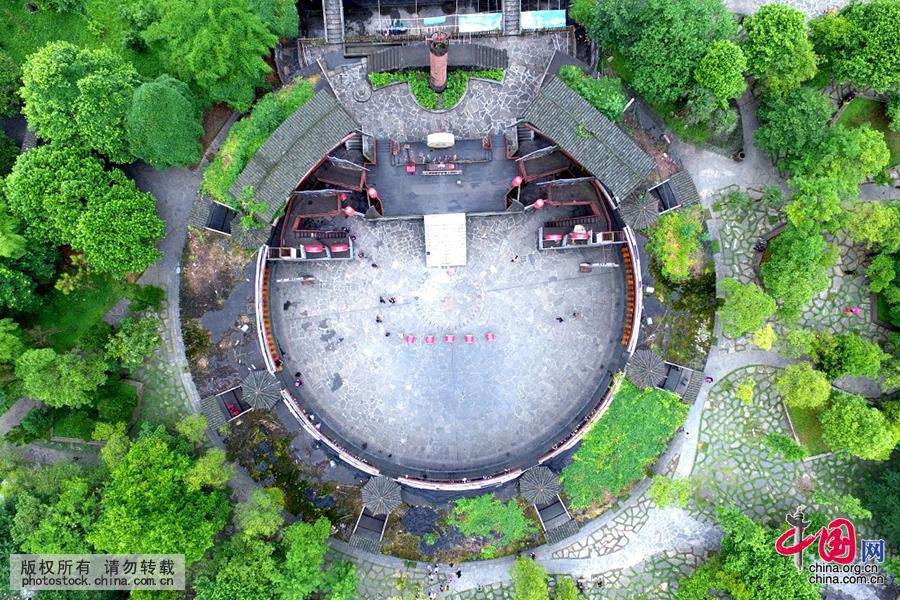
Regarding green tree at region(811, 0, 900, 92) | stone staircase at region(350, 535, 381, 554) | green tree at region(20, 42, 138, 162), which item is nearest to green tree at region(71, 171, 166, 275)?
green tree at region(20, 42, 138, 162)

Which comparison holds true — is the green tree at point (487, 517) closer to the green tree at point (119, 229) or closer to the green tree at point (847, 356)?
the green tree at point (847, 356)

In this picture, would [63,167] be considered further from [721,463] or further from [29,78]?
[721,463]

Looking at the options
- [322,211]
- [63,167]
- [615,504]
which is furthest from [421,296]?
[63,167]

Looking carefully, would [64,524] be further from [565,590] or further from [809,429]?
[809,429]

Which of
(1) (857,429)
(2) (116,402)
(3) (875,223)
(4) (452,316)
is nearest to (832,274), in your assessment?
(3) (875,223)

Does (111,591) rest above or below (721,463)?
below

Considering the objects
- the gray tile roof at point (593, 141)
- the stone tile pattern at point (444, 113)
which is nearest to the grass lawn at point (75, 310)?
A: the stone tile pattern at point (444, 113)
